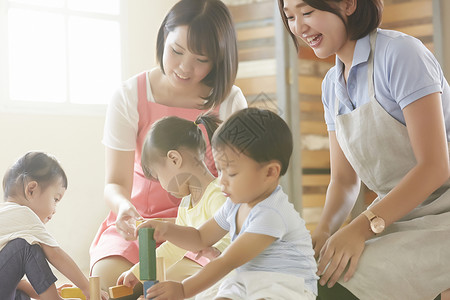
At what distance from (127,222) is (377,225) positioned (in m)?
0.57

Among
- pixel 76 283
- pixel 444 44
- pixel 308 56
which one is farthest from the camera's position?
pixel 308 56

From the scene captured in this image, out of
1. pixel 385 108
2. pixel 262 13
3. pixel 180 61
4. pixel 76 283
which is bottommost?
pixel 76 283

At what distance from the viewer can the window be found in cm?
383

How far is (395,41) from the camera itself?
1443mm

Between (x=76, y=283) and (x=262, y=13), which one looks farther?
(x=262, y=13)

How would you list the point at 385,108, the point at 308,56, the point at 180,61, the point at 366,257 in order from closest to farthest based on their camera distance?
1. the point at 366,257
2. the point at 385,108
3. the point at 180,61
4. the point at 308,56

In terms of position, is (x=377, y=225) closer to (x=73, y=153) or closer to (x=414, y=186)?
(x=414, y=186)

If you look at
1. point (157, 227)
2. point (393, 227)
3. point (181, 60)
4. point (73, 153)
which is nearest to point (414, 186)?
point (393, 227)

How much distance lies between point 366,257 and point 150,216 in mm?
749

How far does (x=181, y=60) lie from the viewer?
1.79 m

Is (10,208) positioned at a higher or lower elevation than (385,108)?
lower

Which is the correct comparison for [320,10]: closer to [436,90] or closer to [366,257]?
[436,90]

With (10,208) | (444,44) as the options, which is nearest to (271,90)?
(444,44)

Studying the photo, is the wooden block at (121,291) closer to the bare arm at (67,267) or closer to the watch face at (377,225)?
the bare arm at (67,267)
